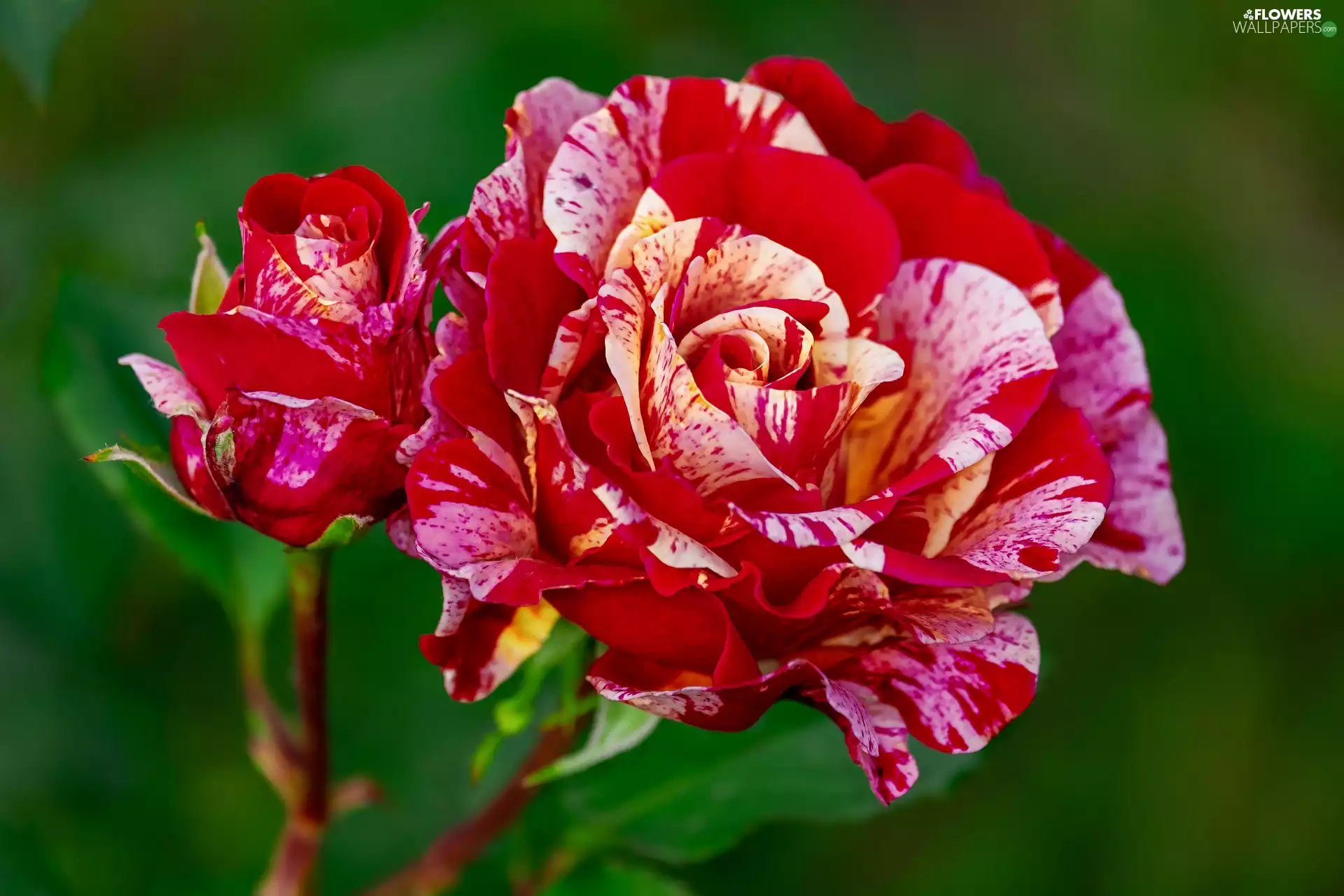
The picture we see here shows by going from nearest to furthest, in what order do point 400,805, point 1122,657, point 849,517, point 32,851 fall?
1. point 849,517
2. point 32,851
3. point 400,805
4. point 1122,657

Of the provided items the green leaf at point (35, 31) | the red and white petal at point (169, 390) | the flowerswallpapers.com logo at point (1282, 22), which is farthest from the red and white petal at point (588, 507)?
the flowerswallpapers.com logo at point (1282, 22)

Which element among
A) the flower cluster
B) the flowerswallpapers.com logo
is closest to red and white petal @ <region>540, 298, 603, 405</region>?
the flower cluster

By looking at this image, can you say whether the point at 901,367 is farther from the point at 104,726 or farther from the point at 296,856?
the point at 104,726

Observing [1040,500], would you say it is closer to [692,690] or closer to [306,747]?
[692,690]

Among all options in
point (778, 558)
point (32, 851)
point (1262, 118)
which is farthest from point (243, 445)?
point (1262, 118)

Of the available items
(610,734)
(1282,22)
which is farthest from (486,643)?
(1282,22)

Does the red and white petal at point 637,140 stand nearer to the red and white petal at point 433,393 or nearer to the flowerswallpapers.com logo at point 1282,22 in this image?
the red and white petal at point 433,393

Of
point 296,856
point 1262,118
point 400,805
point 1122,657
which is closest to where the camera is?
point 296,856
